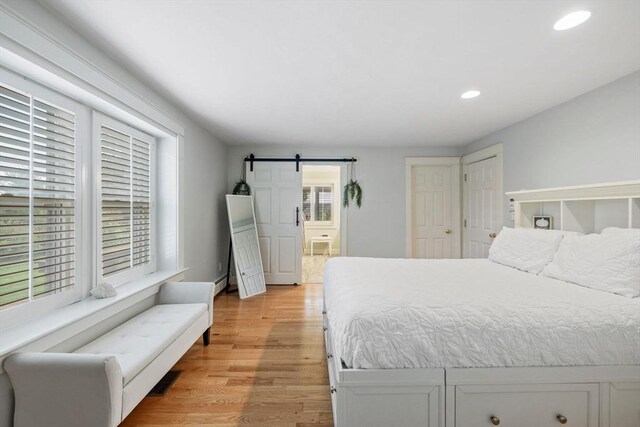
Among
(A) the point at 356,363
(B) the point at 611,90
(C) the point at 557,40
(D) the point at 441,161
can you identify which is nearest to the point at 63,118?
(A) the point at 356,363

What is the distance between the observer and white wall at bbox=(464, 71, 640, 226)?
220 cm

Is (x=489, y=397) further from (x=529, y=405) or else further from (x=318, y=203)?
(x=318, y=203)

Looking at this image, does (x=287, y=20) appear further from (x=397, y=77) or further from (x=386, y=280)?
(x=386, y=280)

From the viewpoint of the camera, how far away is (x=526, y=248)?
250cm

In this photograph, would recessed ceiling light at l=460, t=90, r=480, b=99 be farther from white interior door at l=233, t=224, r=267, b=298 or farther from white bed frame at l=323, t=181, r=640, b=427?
white interior door at l=233, t=224, r=267, b=298

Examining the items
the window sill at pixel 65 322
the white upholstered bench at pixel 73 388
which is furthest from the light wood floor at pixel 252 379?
the window sill at pixel 65 322

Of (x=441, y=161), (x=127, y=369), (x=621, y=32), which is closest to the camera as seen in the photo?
(x=127, y=369)

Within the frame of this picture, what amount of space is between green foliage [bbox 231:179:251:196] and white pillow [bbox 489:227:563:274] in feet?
11.4

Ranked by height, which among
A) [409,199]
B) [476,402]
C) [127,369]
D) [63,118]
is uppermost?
[63,118]

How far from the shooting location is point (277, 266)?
15.6 feet

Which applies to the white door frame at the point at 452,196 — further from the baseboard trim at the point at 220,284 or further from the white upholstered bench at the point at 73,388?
the white upholstered bench at the point at 73,388

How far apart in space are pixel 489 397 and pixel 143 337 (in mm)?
2077

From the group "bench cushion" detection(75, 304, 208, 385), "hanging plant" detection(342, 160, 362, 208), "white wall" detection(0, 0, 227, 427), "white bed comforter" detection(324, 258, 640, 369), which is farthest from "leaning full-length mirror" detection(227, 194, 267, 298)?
"white bed comforter" detection(324, 258, 640, 369)

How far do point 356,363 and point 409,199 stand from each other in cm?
372
